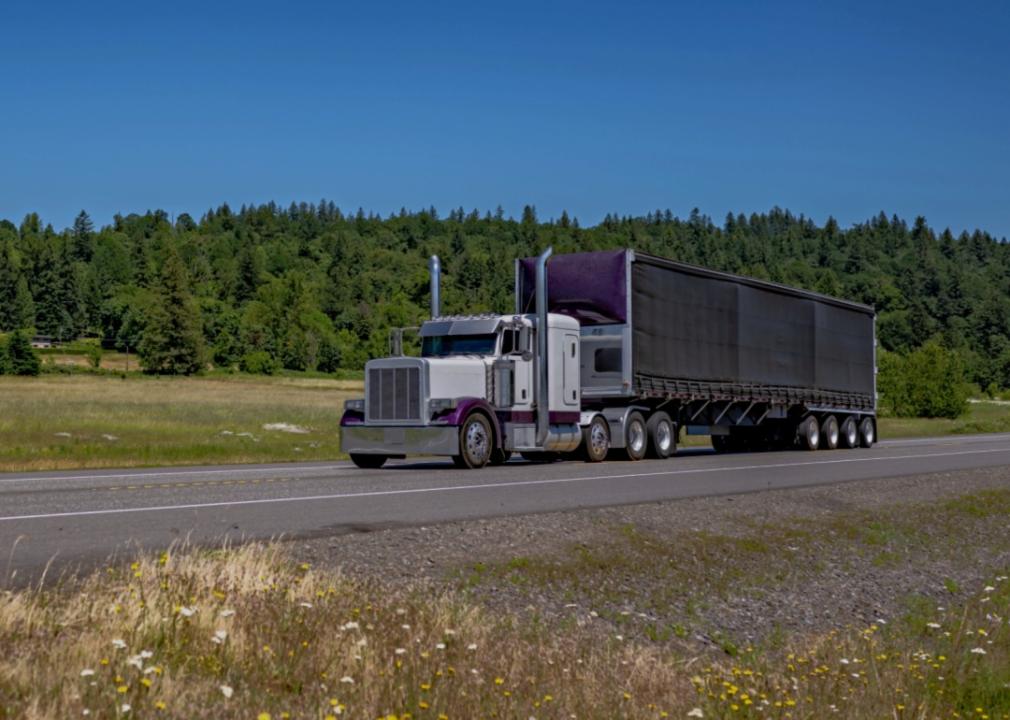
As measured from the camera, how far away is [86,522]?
12.4 m

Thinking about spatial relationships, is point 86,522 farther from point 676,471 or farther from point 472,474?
point 676,471

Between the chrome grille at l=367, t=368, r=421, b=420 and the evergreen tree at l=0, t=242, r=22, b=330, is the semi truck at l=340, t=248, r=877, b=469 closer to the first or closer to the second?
the chrome grille at l=367, t=368, r=421, b=420

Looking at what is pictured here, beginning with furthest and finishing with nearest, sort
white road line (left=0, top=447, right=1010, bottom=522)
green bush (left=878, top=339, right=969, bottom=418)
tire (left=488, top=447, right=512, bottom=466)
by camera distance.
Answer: green bush (left=878, top=339, right=969, bottom=418) → tire (left=488, top=447, right=512, bottom=466) → white road line (left=0, top=447, right=1010, bottom=522)

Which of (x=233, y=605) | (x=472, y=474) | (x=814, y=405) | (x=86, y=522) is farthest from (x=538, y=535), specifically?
(x=814, y=405)

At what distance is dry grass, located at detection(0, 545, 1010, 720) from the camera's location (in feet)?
20.1

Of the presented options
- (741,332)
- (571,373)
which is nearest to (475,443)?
(571,373)

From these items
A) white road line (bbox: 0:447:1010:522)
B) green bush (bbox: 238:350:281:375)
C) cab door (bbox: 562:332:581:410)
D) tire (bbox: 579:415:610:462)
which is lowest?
white road line (bbox: 0:447:1010:522)

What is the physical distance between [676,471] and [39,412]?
124 ft

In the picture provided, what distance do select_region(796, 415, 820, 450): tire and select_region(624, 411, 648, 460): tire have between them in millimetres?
8160

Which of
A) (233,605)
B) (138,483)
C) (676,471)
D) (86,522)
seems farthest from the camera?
(676,471)

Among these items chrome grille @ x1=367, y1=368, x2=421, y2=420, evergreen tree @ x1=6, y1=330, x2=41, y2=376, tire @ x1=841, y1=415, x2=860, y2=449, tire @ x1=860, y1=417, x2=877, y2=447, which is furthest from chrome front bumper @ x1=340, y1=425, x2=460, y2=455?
evergreen tree @ x1=6, y1=330, x2=41, y2=376

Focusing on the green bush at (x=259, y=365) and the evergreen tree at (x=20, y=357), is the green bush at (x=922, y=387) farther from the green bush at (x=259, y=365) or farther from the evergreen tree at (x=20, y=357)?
the evergreen tree at (x=20, y=357)

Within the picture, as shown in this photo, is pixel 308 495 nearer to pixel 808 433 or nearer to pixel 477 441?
pixel 477 441

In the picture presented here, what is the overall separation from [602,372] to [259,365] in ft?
403
